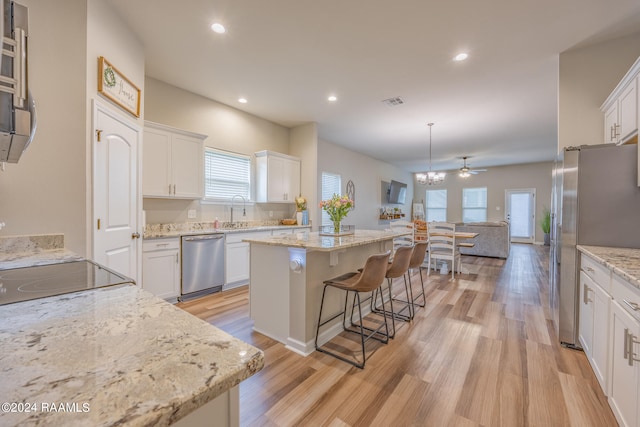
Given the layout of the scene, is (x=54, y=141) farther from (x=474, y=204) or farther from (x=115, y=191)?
(x=474, y=204)

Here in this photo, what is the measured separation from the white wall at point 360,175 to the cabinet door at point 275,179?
863 millimetres

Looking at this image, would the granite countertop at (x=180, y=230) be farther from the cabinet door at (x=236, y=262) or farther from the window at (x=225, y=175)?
the window at (x=225, y=175)

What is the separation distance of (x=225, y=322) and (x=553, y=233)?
3550 mm

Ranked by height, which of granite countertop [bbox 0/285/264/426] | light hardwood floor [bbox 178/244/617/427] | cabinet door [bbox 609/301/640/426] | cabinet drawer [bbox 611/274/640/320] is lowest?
light hardwood floor [bbox 178/244/617/427]

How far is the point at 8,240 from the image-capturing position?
1.65m

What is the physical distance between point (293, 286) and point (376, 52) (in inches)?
103

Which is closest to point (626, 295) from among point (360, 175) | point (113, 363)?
point (113, 363)

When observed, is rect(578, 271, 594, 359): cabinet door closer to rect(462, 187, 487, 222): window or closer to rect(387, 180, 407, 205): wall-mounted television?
rect(387, 180, 407, 205): wall-mounted television

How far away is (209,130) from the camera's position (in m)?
4.20

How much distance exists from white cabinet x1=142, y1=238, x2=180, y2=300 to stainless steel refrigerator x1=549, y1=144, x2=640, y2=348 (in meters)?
4.07

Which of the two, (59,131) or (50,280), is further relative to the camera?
(59,131)

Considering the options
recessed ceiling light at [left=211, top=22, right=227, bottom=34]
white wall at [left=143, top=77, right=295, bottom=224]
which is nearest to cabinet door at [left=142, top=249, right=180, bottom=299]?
white wall at [left=143, top=77, right=295, bottom=224]

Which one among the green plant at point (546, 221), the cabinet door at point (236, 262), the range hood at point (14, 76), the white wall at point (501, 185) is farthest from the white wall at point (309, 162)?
the green plant at point (546, 221)

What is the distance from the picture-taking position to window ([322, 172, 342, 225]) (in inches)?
252
